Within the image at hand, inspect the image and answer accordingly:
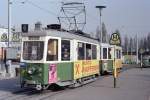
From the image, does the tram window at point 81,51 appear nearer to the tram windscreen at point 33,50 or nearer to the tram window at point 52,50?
the tram window at point 52,50

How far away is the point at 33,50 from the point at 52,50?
2.83 feet

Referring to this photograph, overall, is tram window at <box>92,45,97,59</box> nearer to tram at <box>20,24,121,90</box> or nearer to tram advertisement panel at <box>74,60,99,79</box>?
tram advertisement panel at <box>74,60,99,79</box>

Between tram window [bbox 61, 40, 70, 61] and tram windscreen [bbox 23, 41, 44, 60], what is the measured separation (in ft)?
4.65

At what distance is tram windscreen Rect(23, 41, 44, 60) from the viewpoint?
19.8 meters

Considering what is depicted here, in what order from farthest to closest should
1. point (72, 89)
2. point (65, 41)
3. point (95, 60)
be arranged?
point (95, 60) < point (72, 89) < point (65, 41)

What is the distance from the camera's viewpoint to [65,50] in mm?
21281

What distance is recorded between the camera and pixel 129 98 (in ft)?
60.7

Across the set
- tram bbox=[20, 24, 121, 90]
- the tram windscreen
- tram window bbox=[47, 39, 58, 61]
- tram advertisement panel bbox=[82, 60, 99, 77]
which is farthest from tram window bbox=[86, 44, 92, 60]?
the tram windscreen

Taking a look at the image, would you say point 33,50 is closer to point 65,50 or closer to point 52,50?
point 52,50

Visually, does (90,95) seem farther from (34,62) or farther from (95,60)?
(95,60)

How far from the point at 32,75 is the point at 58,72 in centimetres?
138

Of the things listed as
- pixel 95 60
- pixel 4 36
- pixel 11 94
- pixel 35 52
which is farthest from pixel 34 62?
pixel 4 36

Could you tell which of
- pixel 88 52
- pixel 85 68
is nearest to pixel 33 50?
pixel 85 68

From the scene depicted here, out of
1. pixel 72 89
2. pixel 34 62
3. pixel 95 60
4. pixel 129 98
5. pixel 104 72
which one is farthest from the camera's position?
pixel 104 72
